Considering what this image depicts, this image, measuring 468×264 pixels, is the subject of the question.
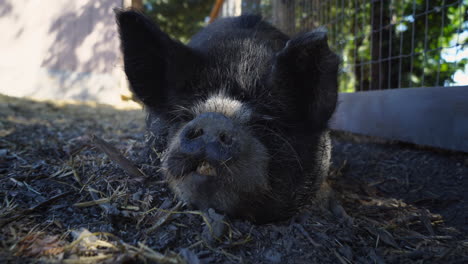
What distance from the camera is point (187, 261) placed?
1.58 m

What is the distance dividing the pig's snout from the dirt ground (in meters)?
0.38

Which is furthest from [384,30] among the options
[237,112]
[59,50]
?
[59,50]

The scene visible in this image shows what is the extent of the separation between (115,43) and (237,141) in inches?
369

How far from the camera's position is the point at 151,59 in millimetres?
2615

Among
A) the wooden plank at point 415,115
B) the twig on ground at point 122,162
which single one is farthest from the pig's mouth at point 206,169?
the wooden plank at point 415,115

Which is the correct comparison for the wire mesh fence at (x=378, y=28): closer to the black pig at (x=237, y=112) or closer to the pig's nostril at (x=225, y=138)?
the black pig at (x=237, y=112)

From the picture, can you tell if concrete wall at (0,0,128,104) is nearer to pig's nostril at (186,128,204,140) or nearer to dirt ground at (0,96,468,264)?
dirt ground at (0,96,468,264)

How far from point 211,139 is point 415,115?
9.20ft

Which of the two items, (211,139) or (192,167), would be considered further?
(192,167)

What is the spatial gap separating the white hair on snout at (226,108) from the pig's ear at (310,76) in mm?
314

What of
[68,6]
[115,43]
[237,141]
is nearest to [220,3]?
[115,43]

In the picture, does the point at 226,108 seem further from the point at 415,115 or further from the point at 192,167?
the point at 415,115

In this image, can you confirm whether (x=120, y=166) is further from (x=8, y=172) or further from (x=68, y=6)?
(x=68, y=6)

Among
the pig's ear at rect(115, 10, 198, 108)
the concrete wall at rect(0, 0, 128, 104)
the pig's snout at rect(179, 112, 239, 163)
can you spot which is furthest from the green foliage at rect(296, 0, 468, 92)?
the concrete wall at rect(0, 0, 128, 104)
